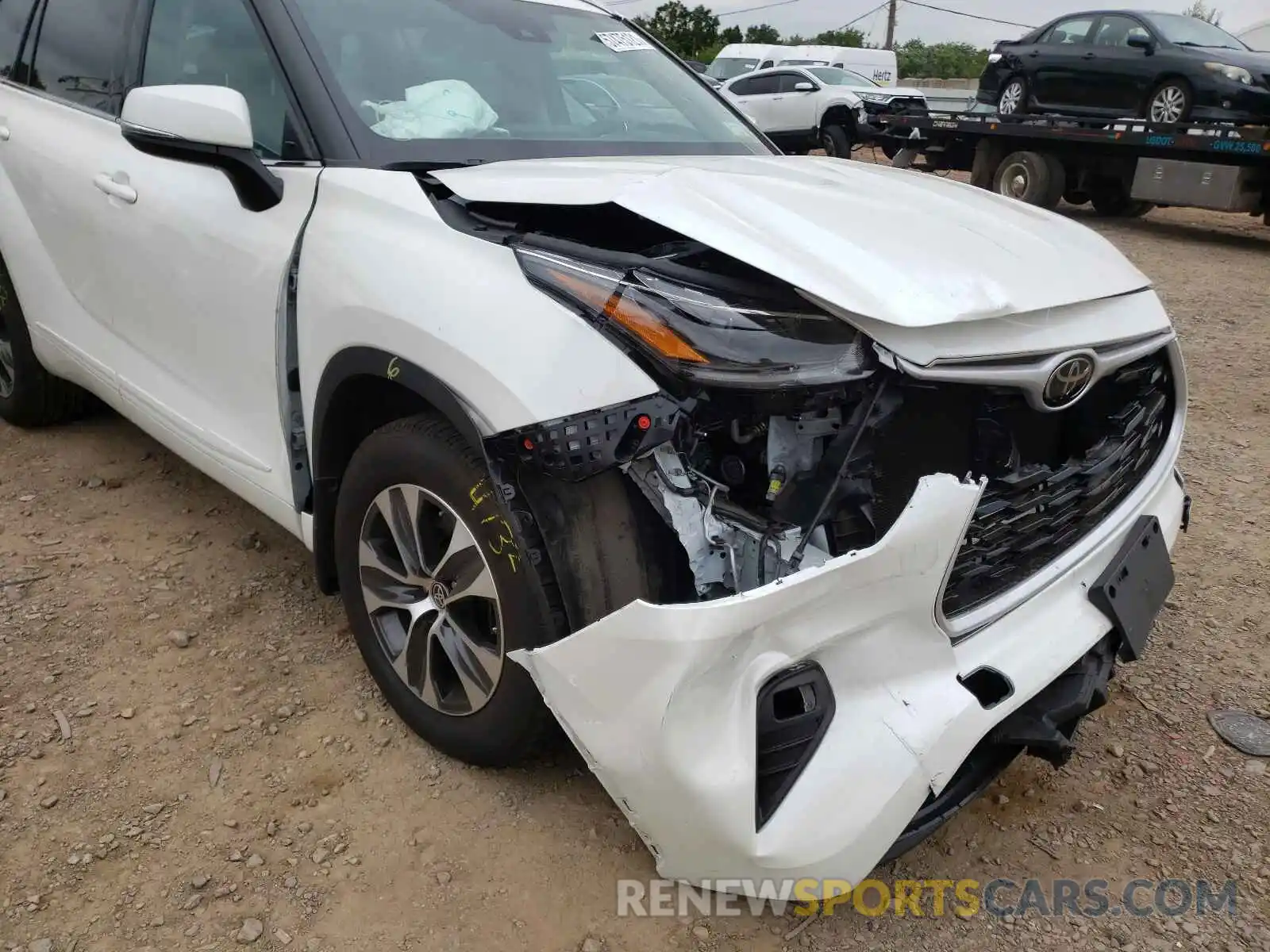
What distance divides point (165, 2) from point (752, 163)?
69.4 inches

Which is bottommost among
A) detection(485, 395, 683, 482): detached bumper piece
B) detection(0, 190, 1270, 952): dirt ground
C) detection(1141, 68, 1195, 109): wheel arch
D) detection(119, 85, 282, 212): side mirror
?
detection(0, 190, 1270, 952): dirt ground

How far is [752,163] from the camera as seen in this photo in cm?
243

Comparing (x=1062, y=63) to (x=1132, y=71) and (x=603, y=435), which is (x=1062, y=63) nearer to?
(x=1132, y=71)

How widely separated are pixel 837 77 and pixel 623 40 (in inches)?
615

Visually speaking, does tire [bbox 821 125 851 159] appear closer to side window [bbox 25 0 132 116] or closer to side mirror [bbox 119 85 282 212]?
side window [bbox 25 0 132 116]

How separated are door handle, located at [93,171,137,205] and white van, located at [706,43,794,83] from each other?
20.2m

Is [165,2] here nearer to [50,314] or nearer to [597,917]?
[50,314]

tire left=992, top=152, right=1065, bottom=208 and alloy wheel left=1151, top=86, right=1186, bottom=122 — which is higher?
alloy wheel left=1151, top=86, right=1186, bottom=122

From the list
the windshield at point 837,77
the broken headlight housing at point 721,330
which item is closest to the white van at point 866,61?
the windshield at point 837,77

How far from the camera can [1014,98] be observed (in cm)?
1190

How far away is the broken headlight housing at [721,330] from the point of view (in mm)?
1589

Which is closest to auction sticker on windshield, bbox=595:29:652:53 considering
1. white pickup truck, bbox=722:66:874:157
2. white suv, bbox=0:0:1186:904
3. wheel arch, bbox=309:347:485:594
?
white suv, bbox=0:0:1186:904

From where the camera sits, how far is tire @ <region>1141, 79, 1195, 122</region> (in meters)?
9.77

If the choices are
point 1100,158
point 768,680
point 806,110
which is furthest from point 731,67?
point 768,680
